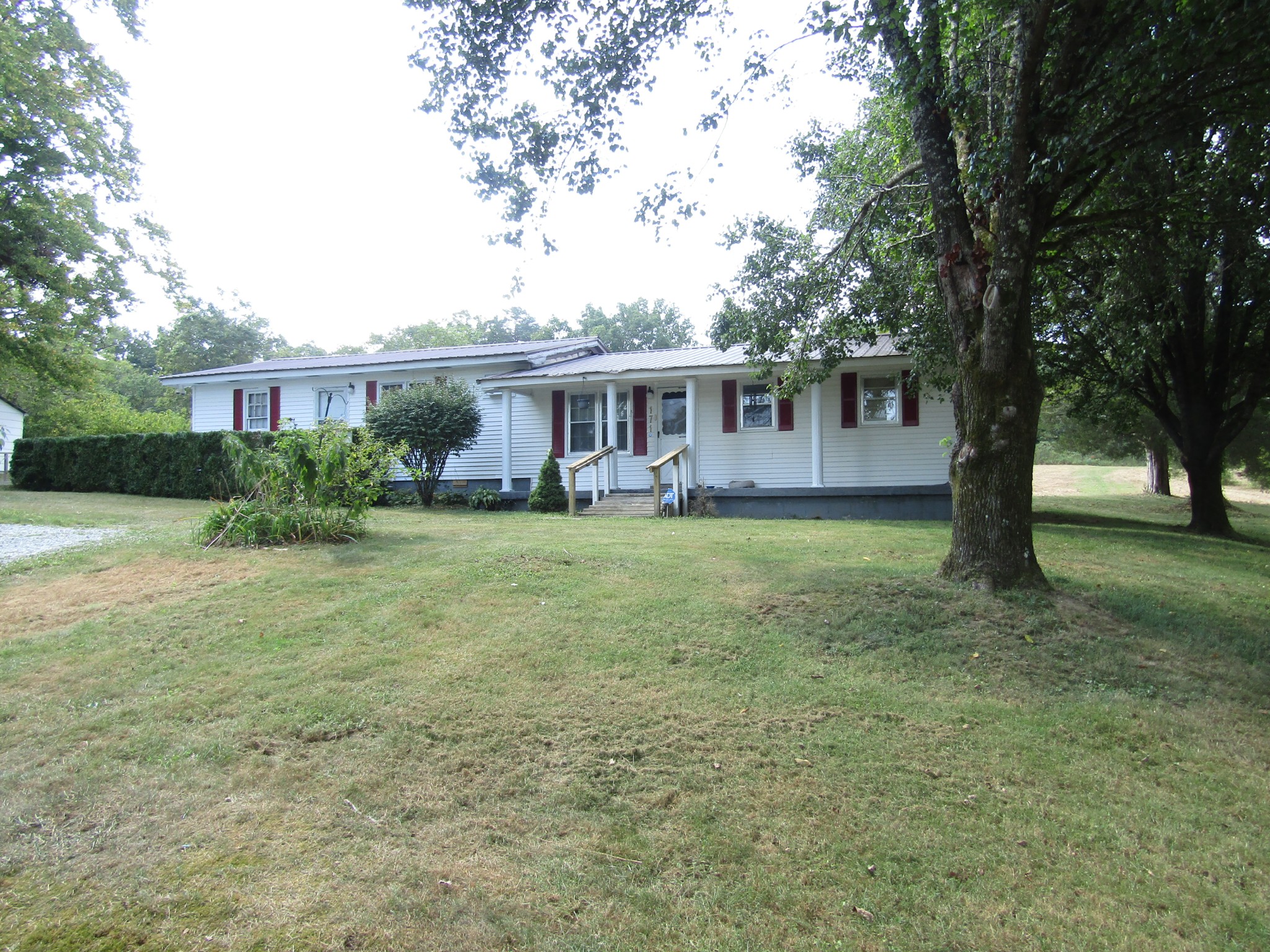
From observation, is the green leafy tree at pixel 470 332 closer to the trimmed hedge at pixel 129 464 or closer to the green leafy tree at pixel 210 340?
the green leafy tree at pixel 210 340

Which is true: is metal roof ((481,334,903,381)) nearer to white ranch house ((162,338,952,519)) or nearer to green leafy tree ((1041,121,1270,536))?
white ranch house ((162,338,952,519))

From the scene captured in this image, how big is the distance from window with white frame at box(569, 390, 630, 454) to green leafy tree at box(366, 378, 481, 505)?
240cm

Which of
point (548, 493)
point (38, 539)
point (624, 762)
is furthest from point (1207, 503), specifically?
point (38, 539)

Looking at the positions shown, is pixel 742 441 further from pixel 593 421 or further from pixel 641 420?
pixel 593 421

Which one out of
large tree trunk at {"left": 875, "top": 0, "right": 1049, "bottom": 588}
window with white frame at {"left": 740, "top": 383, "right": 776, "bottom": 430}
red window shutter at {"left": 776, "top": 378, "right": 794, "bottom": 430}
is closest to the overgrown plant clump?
large tree trunk at {"left": 875, "top": 0, "right": 1049, "bottom": 588}

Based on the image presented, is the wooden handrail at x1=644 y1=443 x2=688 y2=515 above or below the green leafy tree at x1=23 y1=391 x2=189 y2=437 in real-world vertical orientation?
below

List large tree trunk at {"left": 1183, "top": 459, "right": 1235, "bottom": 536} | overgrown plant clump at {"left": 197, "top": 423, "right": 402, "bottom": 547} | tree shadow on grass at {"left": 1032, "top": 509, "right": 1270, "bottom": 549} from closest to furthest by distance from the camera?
1. overgrown plant clump at {"left": 197, "top": 423, "right": 402, "bottom": 547}
2. tree shadow on grass at {"left": 1032, "top": 509, "right": 1270, "bottom": 549}
3. large tree trunk at {"left": 1183, "top": 459, "right": 1235, "bottom": 536}

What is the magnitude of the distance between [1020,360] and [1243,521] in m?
17.8

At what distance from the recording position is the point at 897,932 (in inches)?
110

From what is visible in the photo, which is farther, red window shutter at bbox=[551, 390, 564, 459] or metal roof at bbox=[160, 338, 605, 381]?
metal roof at bbox=[160, 338, 605, 381]

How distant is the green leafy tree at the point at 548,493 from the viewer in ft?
51.4

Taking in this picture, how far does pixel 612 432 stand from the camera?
1653 cm

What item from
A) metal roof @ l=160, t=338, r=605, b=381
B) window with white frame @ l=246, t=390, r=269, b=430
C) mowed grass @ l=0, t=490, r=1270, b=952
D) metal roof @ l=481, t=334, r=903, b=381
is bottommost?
mowed grass @ l=0, t=490, r=1270, b=952

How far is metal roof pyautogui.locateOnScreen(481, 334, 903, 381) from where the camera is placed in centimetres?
1538
